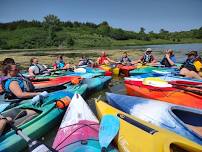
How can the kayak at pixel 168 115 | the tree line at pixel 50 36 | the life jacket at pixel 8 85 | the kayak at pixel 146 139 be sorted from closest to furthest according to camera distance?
the kayak at pixel 146 139 < the kayak at pixel 168 115 < the life jacket at pixel 8 85 < the tree line at pixel 50 36

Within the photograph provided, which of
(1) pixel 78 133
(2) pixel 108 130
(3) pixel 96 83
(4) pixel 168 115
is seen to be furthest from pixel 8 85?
(3) pixel 96 83

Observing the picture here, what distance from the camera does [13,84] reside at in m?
5.17

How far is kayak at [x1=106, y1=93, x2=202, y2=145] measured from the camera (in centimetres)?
429

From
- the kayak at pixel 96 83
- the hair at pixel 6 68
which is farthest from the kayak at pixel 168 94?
the hair at pixel 6 68

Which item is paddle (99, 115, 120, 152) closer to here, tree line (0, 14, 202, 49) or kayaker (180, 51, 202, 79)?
kayaker (180, 51, 202, 79)

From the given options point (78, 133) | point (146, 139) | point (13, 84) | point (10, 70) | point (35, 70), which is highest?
point (10, 70)

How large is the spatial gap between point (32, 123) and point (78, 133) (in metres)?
1.00

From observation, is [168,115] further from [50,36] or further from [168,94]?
[50,36]

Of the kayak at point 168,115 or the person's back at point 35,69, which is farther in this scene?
the person's back at point 35,69

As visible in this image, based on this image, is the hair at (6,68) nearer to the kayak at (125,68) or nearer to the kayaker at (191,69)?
the kayaker at (191,69)

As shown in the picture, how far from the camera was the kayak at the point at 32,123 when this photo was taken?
411 centimetres

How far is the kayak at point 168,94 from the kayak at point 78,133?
6.77 feet

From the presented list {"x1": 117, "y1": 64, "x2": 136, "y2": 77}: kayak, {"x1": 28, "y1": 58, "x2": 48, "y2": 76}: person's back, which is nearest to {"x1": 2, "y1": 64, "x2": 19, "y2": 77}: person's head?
{"x1": 28, "y1": 58, "x2": 48, "y2": 76}: person's back

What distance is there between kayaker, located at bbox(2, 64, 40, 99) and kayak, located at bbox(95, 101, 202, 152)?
78.4 inches
